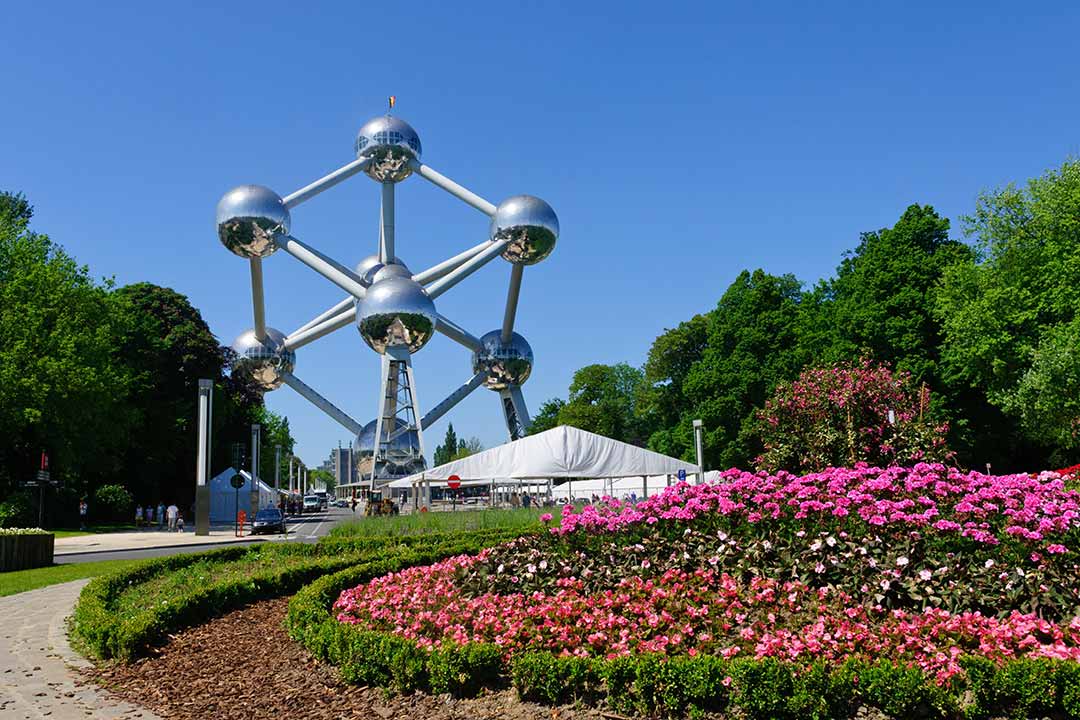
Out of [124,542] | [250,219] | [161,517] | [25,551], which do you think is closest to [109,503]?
[161,517]

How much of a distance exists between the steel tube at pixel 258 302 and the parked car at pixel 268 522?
409 inches

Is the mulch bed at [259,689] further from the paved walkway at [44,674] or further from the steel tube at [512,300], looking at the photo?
the steel tube at [512,300]

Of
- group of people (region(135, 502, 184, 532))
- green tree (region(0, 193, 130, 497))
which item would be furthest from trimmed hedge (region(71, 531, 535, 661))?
group of people (region(135, 502, 184, 532))

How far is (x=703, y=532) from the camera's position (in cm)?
980

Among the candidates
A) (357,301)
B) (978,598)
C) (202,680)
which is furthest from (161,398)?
(978,598)

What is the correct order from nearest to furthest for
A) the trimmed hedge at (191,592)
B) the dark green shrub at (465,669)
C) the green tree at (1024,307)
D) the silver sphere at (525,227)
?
the dark green shrub at (465,669), the trimmed hedge at (191,592), the green tree at (1024,307), the silver sphere at (525,227)

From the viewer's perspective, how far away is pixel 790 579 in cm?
874

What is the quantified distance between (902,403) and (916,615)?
10877mm

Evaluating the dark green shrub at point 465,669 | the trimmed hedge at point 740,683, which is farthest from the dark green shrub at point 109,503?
the dark green shrub at point 465,669

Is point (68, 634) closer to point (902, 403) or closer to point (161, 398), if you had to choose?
point (902, 403)

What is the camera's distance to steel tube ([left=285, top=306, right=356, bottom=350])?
149 feet

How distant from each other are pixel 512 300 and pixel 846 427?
3036 centimetres

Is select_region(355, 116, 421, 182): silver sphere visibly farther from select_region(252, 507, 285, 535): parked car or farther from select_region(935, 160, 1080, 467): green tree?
select_region(935, 160, 1080, 467): green tree

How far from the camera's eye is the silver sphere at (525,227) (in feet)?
144
